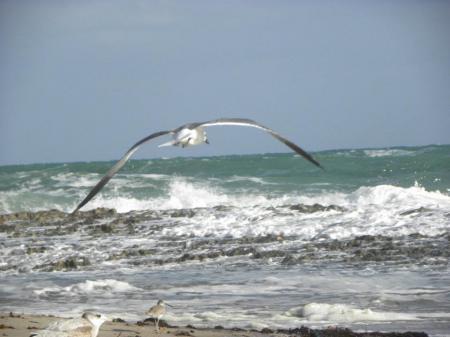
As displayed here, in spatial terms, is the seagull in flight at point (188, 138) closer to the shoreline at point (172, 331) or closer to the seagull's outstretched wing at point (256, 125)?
the seagull's outstretched wing at point (256, 125)

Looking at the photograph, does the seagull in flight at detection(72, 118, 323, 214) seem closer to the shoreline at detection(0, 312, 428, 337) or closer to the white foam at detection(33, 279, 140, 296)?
the shoreline at detection(0, 312, 428, 337)

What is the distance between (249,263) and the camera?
487 inches

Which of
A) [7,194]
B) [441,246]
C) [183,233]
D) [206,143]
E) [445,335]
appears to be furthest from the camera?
[7,194]

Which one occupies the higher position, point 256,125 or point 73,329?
point 256,125

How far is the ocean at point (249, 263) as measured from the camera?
352 inches

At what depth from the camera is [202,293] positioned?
10188 millimetres

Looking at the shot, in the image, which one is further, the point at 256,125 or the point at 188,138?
the point at 256,125

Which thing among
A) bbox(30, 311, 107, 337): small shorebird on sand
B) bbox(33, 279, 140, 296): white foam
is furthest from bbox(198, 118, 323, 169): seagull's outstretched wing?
bbox(33, 279, 140, 296): white foam

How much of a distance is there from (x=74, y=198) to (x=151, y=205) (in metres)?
2.70

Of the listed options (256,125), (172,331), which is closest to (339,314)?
(172,331)

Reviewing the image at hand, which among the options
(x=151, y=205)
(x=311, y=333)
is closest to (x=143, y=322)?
(x=311, y=333)

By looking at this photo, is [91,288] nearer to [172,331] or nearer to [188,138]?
[172,331]

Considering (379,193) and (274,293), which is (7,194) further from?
Answer: (274,293)

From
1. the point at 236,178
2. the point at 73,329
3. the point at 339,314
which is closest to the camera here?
the point at 73,329
